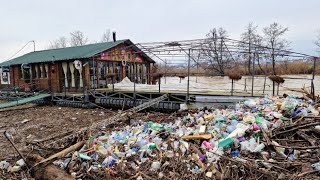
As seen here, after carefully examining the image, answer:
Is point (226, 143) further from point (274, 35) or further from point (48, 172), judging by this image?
point (274, 35)

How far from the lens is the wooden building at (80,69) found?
13.2 m

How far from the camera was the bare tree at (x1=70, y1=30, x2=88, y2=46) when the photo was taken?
4294 cm

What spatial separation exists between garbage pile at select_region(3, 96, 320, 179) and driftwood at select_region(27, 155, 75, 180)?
0.39 ft

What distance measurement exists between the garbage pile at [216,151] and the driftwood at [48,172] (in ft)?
0.41

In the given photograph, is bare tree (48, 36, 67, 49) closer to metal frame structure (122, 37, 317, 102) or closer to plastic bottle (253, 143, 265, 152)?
metal frame structure (122, 37, 317, 102)

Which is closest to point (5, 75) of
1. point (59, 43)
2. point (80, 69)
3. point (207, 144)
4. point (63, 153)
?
point (80, 69)

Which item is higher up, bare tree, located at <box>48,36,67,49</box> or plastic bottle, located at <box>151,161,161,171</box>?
bare tree, located at <box>48,36,67,49</box>

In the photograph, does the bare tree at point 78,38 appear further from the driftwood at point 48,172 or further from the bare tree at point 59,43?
the driftwood at point 48,172

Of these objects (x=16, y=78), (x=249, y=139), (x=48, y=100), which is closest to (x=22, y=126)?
(x=48, y=100)

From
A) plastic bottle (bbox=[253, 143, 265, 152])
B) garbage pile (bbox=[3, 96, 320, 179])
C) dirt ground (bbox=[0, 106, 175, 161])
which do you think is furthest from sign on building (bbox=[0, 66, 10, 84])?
plastic bottle (bbox=[253, 143, 265, 152])

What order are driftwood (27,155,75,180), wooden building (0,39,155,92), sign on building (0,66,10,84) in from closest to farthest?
driftwood (27,155,75,180)
wooden building (0,39,155,92)
sign on building (0,66,10,84)

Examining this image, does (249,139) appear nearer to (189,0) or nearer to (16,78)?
(189,0)

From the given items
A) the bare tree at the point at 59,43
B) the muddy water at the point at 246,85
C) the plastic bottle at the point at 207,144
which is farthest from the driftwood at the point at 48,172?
the bare tree at the point at 59,43

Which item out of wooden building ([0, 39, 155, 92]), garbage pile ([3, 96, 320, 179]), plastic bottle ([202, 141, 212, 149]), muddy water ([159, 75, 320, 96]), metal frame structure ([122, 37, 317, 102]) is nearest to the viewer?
garbage pile ([3, 96, 320, 179])
